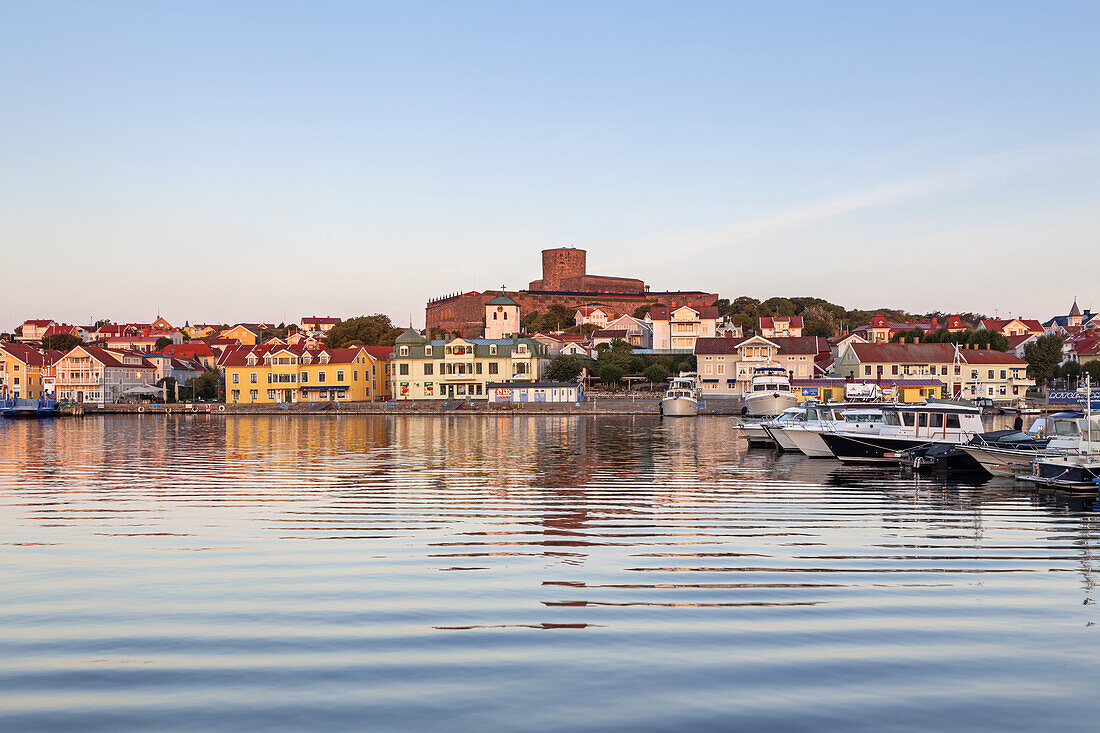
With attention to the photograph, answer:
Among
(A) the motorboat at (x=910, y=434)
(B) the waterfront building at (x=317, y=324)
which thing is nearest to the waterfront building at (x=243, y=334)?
(B) the waterfront building at (x=317, y=324)

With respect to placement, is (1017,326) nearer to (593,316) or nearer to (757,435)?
(593,316)

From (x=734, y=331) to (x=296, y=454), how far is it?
7544 cm

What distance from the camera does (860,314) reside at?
140 metres

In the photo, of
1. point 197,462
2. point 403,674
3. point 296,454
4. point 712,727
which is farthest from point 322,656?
point 296,454

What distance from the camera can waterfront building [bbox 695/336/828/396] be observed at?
8156cm

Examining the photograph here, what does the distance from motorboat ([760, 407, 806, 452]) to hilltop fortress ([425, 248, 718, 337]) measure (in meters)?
86.7

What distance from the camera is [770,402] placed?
191 ft

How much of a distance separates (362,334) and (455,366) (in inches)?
1113

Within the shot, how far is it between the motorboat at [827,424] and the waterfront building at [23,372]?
83.3 meters

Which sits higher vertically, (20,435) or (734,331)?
(734,331)

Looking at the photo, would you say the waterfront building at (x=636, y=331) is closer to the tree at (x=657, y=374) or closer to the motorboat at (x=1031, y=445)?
the tree at (x=657, y=374)

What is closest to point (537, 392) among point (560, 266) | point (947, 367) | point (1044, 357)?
point (947, 367)

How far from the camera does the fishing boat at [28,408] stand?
8000 cm

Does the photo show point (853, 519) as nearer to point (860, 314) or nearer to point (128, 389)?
point (128, 389)
